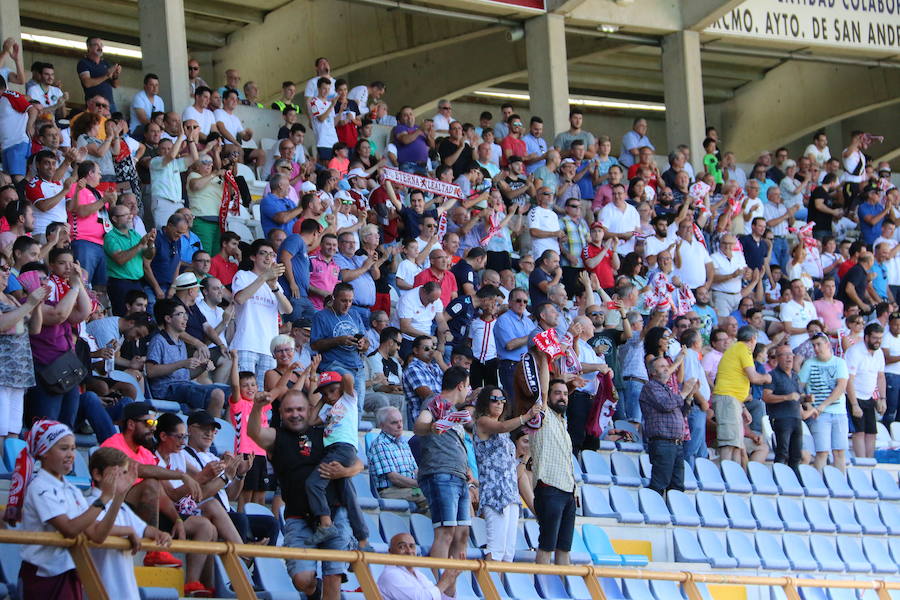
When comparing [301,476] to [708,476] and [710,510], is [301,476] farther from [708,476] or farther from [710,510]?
[708,476]

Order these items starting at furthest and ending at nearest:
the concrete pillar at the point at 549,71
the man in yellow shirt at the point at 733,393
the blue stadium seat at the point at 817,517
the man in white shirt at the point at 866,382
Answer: the concrete pillar at the point at 549,71 → the man in white shirt at the point at 866,382 → the blue stadium seat at the point at 817,517 → the man in yellow shirt at the point at 733,393

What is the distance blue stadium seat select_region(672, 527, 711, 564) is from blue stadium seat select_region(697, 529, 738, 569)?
55mm

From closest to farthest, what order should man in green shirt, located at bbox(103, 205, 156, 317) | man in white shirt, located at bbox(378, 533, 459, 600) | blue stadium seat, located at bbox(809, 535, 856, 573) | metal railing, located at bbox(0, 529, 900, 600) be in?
metal railing, located at bbox(0, 529, 900, 600) → man in white shirt, located at bbox(378, 533, 459, 600) → man in green shirt, located at bbox(103, 205, 156, 317) → blue stadium seat, located at bbox(809, 535, 856, 573)

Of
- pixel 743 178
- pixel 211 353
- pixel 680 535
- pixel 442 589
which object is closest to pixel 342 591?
pixel 442 589

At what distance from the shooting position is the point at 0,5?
48.6ft

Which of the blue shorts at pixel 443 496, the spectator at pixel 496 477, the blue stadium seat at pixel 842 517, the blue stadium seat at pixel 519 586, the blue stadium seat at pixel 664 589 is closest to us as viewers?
the blue shorts at pixel 443 496

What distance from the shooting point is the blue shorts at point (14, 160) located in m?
12.3

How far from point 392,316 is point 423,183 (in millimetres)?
1870

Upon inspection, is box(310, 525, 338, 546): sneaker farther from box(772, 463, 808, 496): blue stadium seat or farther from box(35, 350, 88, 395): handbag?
box(772, 463, 808, 496): blue stadium seat

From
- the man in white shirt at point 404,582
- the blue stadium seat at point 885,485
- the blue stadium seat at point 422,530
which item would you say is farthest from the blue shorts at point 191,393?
the blue stadium seat at point 885,485

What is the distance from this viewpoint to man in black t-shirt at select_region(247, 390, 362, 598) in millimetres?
7832

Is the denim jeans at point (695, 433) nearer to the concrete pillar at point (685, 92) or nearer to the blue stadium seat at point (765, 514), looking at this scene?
the blue stadium seat at point (765, 514)

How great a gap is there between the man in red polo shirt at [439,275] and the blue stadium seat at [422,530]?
3.53 meters

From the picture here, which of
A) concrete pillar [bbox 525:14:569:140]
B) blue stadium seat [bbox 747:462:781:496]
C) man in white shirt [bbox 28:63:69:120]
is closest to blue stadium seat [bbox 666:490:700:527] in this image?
blue stadium seat [bbox 747:462:781:496]
